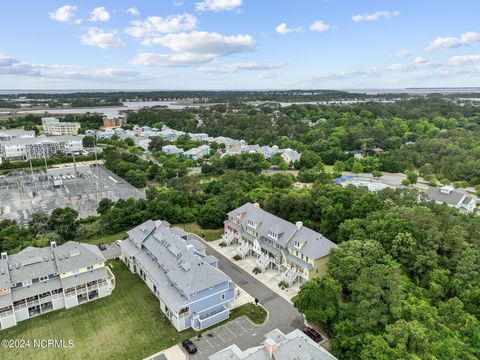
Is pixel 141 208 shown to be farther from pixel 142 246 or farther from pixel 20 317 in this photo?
pixel 20 317

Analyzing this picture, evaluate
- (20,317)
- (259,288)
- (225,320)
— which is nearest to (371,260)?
(259,288)

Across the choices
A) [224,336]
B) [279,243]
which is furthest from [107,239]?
[224,336]

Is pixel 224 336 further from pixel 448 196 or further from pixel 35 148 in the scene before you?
pixel 35 148

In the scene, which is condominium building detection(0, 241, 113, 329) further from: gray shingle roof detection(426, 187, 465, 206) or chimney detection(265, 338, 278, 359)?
gray shingle roof detection(426, 187, 465, 206)

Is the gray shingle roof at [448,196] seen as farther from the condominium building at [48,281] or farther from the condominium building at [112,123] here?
the condominium building at [112,123]

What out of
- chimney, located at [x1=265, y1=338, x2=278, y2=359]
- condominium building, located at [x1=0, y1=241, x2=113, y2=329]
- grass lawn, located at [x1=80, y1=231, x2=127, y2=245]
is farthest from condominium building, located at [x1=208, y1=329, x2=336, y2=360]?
grass lawn, located at [x1=80, y1=231, x2=127, y2=245]

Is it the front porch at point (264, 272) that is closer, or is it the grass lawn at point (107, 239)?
the front porch at point (264, 272)

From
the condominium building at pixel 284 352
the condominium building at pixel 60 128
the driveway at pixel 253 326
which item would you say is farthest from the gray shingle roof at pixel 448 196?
the condominium building at pixel 60 128

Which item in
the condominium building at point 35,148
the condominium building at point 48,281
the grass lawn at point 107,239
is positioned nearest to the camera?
the condominium building at point 48,281
